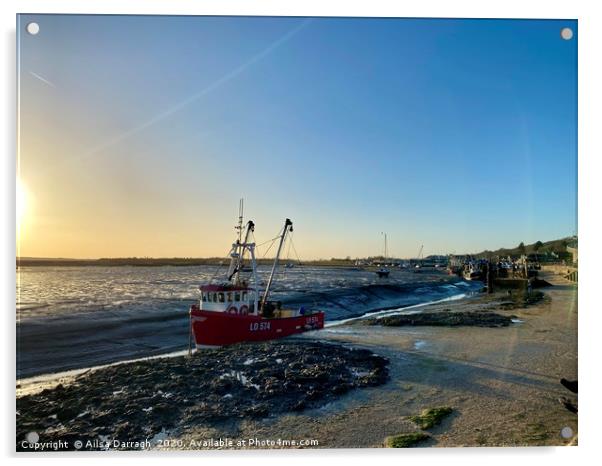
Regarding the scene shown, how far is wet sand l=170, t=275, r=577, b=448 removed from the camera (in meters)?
4.72

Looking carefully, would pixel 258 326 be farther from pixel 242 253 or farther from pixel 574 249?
pixel 574 249

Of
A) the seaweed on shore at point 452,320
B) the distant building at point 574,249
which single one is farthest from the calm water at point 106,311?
the distant building at point 574,249

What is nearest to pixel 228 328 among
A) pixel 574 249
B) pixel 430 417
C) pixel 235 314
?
pixel 235 314

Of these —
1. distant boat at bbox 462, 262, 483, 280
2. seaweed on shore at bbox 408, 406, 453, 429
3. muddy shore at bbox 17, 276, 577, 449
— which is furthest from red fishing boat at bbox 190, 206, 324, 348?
distant boat at bbox 462, 262, 483, 280

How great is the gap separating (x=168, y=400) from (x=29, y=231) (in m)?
2.96

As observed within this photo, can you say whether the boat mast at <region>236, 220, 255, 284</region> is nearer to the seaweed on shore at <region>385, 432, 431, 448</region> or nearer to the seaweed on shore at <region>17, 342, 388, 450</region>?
the seaweed on shore at <region>17, 342, 388, 450</region>

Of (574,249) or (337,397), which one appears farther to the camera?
(337,397)

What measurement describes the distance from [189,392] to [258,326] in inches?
151

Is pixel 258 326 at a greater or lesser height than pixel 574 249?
lesser

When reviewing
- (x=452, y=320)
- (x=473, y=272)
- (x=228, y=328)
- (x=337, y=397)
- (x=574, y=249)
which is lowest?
(x=337, y=397)

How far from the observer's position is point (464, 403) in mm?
5297

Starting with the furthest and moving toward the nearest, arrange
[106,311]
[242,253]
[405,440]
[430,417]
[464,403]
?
1. [106,311]
2. [242,253]
3. [464,403]
4. [430,417]
5. [405,440]

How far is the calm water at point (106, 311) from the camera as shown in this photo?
250 inches
